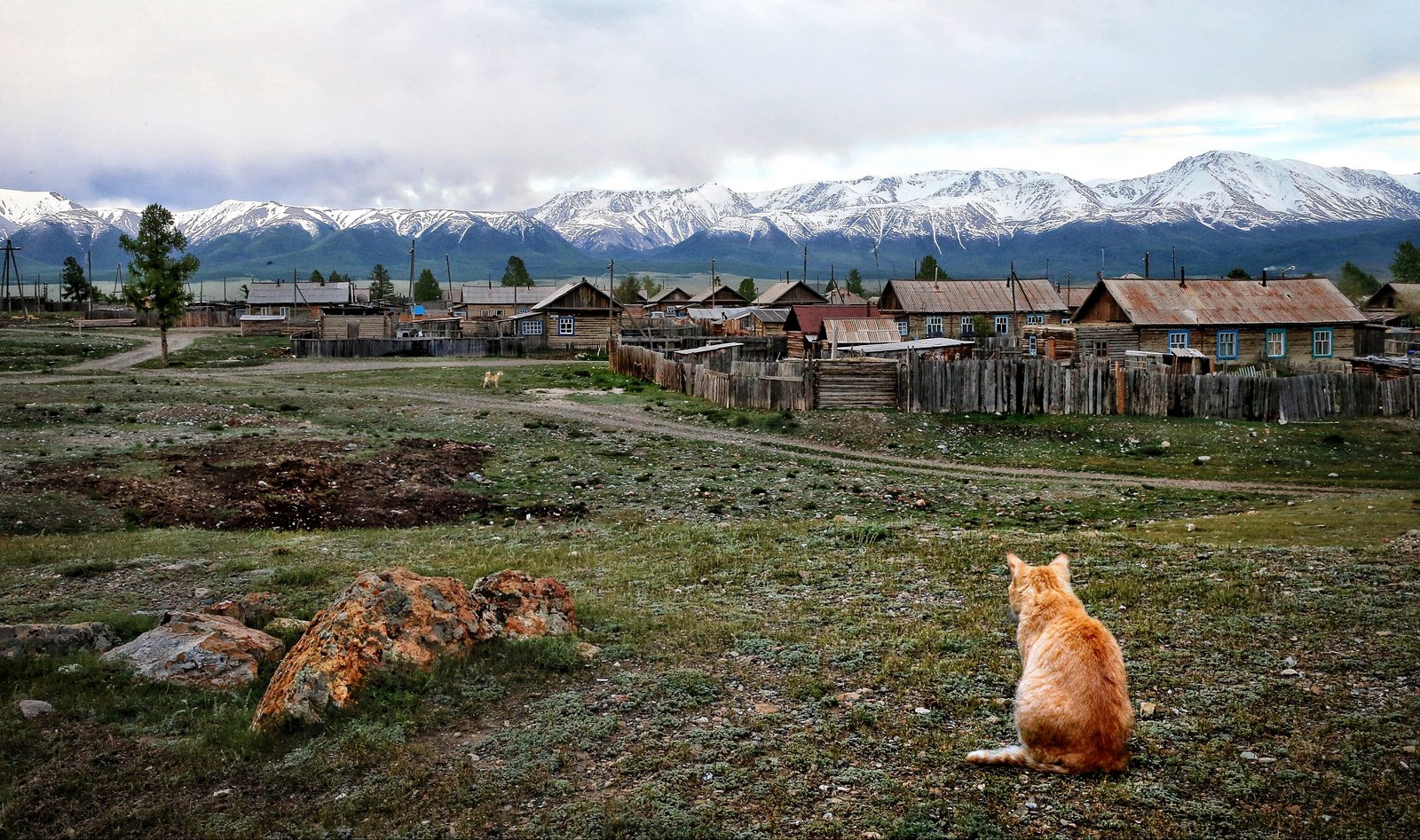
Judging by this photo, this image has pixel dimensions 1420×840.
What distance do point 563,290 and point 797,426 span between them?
44288 mm

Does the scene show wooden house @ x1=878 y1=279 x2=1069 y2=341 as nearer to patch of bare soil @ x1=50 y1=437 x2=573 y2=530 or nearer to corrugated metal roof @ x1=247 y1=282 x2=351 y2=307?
patch of bare soil @ x1=50 y1=437 x2=573 y2=530

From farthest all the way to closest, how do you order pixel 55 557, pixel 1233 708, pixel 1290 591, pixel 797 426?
1. pixel 797 426
2. pixel 55 557
3. pixel 1290 591
4. pixel 1233 708

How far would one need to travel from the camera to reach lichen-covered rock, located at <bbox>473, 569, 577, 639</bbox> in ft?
31.7

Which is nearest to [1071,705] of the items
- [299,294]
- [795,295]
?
[795,295]

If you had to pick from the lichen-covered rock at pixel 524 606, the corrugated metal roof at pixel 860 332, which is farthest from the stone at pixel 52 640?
the corrugated metal roof at pixel 860 332

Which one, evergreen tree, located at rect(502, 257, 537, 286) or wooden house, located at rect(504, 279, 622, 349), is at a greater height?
evergreen tree, located at rect(502, 257, 537, 286)

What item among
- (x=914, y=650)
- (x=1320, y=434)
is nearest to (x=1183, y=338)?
(x=1320, y=434)

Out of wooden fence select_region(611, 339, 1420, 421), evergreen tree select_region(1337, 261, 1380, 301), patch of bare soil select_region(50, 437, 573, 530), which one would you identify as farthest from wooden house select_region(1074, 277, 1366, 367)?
evergreen tree select_region(1337, 261, 1380, 301)

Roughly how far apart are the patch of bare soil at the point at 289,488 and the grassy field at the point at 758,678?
25.1 inches

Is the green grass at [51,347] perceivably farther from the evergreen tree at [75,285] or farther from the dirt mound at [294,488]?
the evergreen tree at [75,285]

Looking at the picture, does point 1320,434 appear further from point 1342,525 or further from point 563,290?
point 563,290

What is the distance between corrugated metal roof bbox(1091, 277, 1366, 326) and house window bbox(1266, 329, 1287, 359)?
70cm

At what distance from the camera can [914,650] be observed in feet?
30.9

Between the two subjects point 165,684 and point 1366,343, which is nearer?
point 165,684
